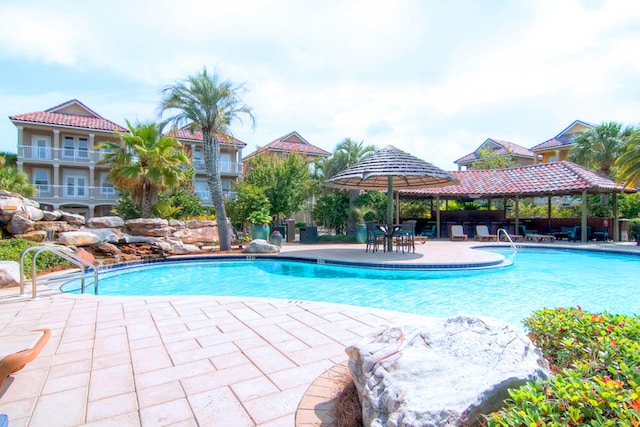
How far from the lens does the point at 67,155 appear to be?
2319cm

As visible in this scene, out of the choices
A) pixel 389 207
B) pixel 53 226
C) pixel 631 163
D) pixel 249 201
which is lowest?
pixel 53 226

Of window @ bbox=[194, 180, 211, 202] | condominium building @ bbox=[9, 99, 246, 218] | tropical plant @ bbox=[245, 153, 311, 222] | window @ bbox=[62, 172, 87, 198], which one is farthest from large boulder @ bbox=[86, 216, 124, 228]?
window @ bbox=[194, 180, 211, 202]

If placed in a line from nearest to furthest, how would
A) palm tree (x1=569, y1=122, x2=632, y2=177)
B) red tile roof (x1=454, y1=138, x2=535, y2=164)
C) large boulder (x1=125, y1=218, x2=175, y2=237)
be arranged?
1. large boulder (x1=125, y1=218, x2=175, y2=237)
2. palm tree (x1=569, y1=122, x2=632, y2=177)
3. red tile roof (x1=454, y1=138, x2=535, y2=164)

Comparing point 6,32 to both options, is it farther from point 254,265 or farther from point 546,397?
point 546,397

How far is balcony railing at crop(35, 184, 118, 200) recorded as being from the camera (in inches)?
867

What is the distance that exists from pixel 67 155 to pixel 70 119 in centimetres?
254

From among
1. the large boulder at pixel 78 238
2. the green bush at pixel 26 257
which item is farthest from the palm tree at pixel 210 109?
the green bush at pixel 26 257

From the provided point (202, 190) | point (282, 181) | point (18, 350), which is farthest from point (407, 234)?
point (202, 190)

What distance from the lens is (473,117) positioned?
63.2ft

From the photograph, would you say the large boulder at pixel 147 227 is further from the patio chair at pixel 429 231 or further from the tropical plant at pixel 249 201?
the patio chair at pixel 429 231

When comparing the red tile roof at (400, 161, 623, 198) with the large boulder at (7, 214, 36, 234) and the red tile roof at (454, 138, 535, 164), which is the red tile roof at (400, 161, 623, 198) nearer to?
the large boulder at (7, 214, 36, 234)

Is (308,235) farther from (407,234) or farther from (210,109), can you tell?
(210,109)

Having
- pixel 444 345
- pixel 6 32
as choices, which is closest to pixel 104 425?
pixel 444 345

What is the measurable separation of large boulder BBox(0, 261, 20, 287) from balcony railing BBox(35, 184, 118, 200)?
61.0 ft
